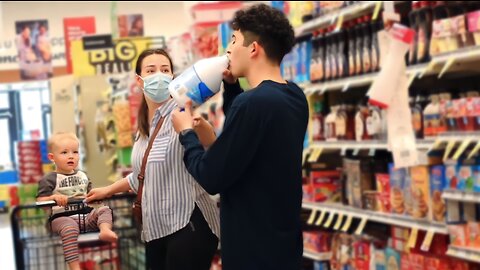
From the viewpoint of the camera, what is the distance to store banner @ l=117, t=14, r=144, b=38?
13195mm

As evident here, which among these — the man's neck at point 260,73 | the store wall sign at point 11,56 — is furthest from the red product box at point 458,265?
the store wall sign at point 11,56

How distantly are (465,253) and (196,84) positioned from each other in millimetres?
2220

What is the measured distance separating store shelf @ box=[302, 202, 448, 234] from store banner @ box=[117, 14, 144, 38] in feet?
27.4

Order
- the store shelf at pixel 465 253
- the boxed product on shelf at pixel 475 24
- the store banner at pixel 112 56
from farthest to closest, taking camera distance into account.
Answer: the store banner at pixel 112 56
the store shelf at pixel 465 253
the boxed product on shelf at pixel 475 24

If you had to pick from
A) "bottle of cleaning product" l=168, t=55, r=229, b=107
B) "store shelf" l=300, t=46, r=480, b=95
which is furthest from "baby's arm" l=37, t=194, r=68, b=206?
"store shelf" l=300, t=46, r=480, b=95

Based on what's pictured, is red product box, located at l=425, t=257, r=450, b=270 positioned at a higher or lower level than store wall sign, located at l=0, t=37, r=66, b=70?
lower

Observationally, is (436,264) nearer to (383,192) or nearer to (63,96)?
(383,192)

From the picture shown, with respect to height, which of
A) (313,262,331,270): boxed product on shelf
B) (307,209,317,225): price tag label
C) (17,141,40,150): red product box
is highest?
(17,141,40,150): red product box

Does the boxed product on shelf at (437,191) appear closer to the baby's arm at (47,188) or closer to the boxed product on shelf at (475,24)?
the boxed product on shelf at (475,24)

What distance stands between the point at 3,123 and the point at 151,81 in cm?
1597

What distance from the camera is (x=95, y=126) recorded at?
28.7 ft

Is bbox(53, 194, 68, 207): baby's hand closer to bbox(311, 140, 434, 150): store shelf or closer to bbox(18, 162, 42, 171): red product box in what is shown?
bbox(311, 140, 434, 150): store shelf

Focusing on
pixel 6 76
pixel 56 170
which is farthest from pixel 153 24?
pixel 56 170

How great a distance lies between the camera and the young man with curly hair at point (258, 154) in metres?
2.15
